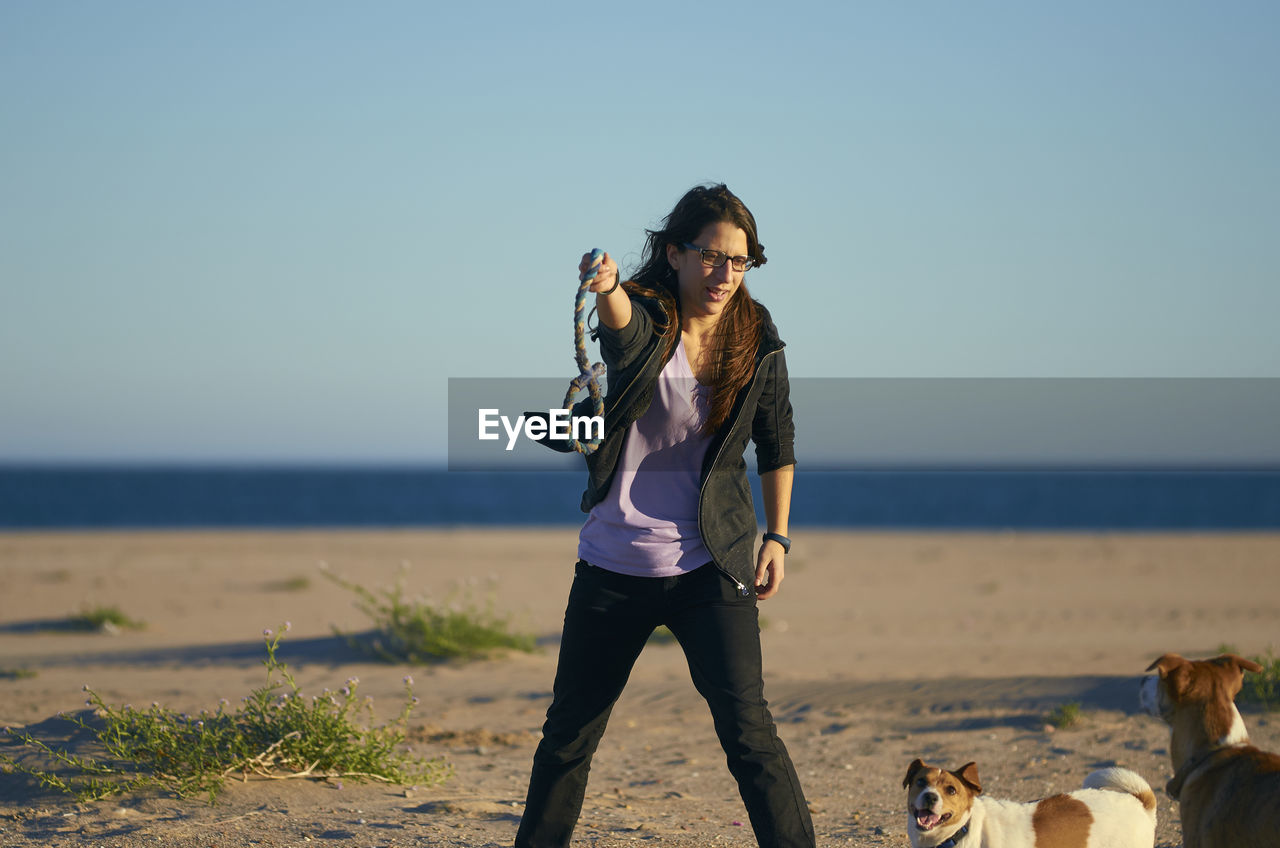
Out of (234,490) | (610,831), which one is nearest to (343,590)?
(610,831)

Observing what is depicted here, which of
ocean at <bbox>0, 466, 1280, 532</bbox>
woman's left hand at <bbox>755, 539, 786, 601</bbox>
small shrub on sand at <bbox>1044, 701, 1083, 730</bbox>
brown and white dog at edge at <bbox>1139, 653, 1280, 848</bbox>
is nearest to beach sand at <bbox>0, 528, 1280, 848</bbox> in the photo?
small shrub on sand at <bbox>1044, 701, 1083, 730</bbox>

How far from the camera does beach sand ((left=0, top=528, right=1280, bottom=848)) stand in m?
5.08

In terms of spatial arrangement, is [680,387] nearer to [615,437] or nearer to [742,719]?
[615,437]

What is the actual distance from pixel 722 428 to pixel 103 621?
39.3 feet

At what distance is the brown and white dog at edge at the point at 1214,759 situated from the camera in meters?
3.35

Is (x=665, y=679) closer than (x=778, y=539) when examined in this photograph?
No

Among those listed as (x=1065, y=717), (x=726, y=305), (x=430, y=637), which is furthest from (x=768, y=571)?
(x=430, y=637)

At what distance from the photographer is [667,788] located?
6133 mm

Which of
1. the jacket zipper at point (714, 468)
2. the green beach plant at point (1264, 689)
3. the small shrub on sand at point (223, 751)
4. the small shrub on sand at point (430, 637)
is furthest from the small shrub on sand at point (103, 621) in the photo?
the jacket zipper at point (714, 468)

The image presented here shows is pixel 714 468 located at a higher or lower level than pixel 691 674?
higher

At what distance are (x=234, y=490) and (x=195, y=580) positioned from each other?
62355 mm

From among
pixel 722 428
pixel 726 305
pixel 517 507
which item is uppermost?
pixel 726 305

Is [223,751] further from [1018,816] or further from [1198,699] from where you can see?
[1198,699]

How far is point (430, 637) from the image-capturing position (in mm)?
10664
